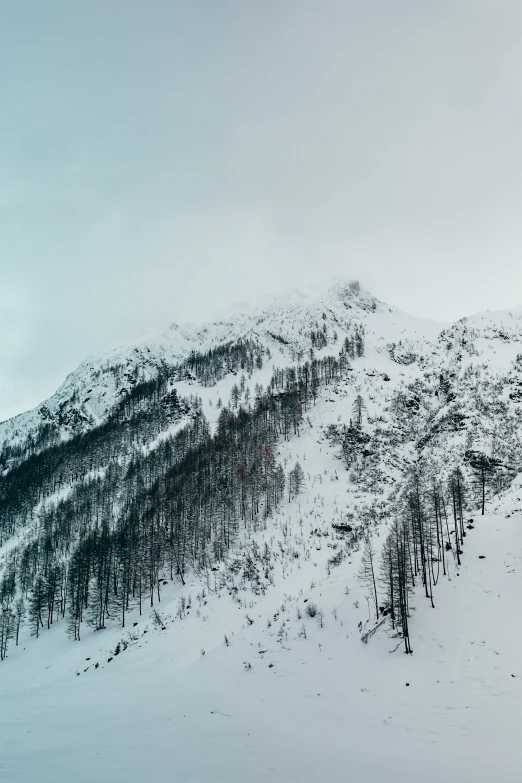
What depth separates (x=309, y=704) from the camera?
19.0 metres

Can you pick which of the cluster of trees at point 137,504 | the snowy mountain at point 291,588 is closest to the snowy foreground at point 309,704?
the snowy mountain at point 291,588

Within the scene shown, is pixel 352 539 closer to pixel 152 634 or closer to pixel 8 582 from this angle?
pixel 152 634

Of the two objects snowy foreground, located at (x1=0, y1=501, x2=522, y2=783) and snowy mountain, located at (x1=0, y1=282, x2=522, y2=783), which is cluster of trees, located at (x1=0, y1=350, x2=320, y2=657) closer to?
snowy mountain, located at (x1=0, y1=282, x2=522, y2=783)

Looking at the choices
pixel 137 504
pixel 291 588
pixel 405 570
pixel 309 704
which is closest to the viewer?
pixel 309 704

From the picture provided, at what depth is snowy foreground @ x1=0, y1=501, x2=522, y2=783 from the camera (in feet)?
41.9

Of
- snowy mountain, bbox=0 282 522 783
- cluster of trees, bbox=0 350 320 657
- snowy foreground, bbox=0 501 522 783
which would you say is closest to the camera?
snowy foreground, bbox=0 501 522 783

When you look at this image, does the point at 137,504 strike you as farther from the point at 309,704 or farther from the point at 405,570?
the point at 309,704

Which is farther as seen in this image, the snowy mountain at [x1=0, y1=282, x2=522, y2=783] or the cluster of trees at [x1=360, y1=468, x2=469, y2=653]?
the cluster of trees at [x1=360, y1=468, x2=469, y2=653]

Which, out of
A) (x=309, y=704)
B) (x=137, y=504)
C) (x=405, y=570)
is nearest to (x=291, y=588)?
(x=405, y=570)

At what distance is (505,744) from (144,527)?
2972 inches

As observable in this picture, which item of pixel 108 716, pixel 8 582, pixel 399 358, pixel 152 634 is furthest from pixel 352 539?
pixel 399 358

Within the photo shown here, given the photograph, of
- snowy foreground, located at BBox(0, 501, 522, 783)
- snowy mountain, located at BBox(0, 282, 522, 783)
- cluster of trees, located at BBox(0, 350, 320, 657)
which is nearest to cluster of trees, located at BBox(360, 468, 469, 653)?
snowy mountain, located at BBox(0, 282, 522, 783)

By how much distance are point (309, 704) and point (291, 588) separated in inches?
899

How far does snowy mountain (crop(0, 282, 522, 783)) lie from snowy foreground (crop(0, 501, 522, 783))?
13cm
